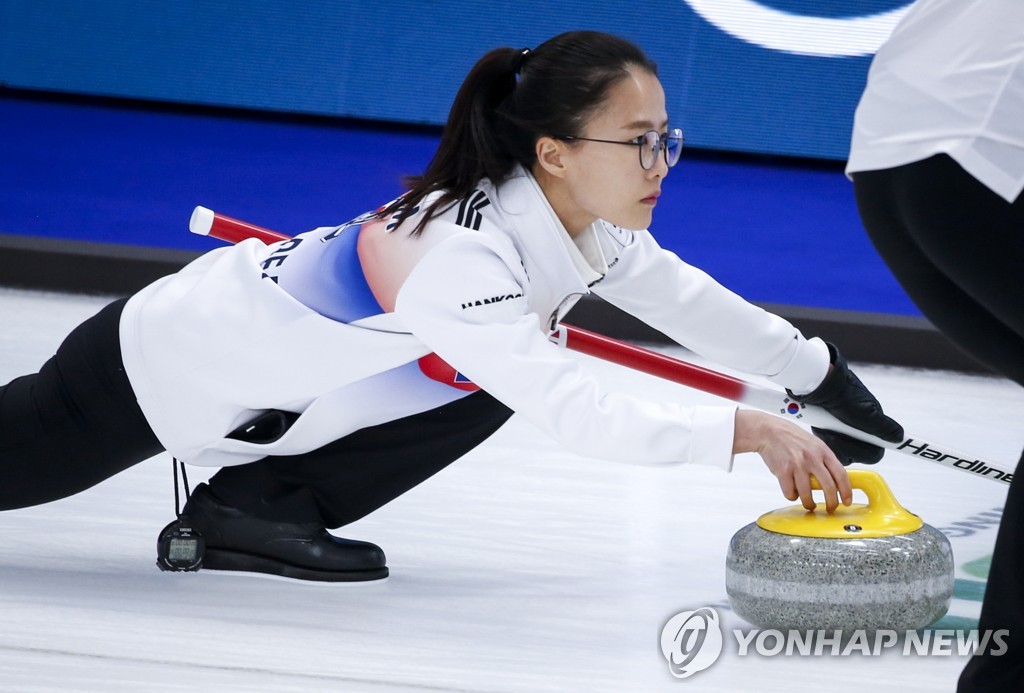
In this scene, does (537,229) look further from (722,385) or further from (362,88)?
(362,88)

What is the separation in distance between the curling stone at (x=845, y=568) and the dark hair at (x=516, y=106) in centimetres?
55

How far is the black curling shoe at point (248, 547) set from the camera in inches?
77.2

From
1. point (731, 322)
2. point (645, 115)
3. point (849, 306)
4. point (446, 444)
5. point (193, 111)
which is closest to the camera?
point (645, 115)

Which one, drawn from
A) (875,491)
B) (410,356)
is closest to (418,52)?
(410,356)

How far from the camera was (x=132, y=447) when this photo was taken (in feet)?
6.34

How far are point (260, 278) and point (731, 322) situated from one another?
2.32ft

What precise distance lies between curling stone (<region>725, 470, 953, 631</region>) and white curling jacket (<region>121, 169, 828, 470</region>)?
0.13 meters

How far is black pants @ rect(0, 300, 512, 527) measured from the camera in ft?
6.26

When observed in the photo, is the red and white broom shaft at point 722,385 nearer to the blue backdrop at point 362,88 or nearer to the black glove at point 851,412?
the black glove at point 851,412

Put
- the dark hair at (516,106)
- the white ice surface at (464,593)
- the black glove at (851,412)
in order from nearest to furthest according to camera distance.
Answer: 1. the white ice surface at (464,593)
2. the dark hair at (516,106)
3. the black glove at (851,412)

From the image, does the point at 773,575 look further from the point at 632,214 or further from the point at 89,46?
the point at 89,46

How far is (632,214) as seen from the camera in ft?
5.99

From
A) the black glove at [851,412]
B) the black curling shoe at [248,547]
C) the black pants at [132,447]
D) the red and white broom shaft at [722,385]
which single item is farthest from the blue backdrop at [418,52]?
the black curling shoe at [248,547]

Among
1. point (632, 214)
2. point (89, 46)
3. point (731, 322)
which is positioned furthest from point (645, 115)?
point (89, 46)
